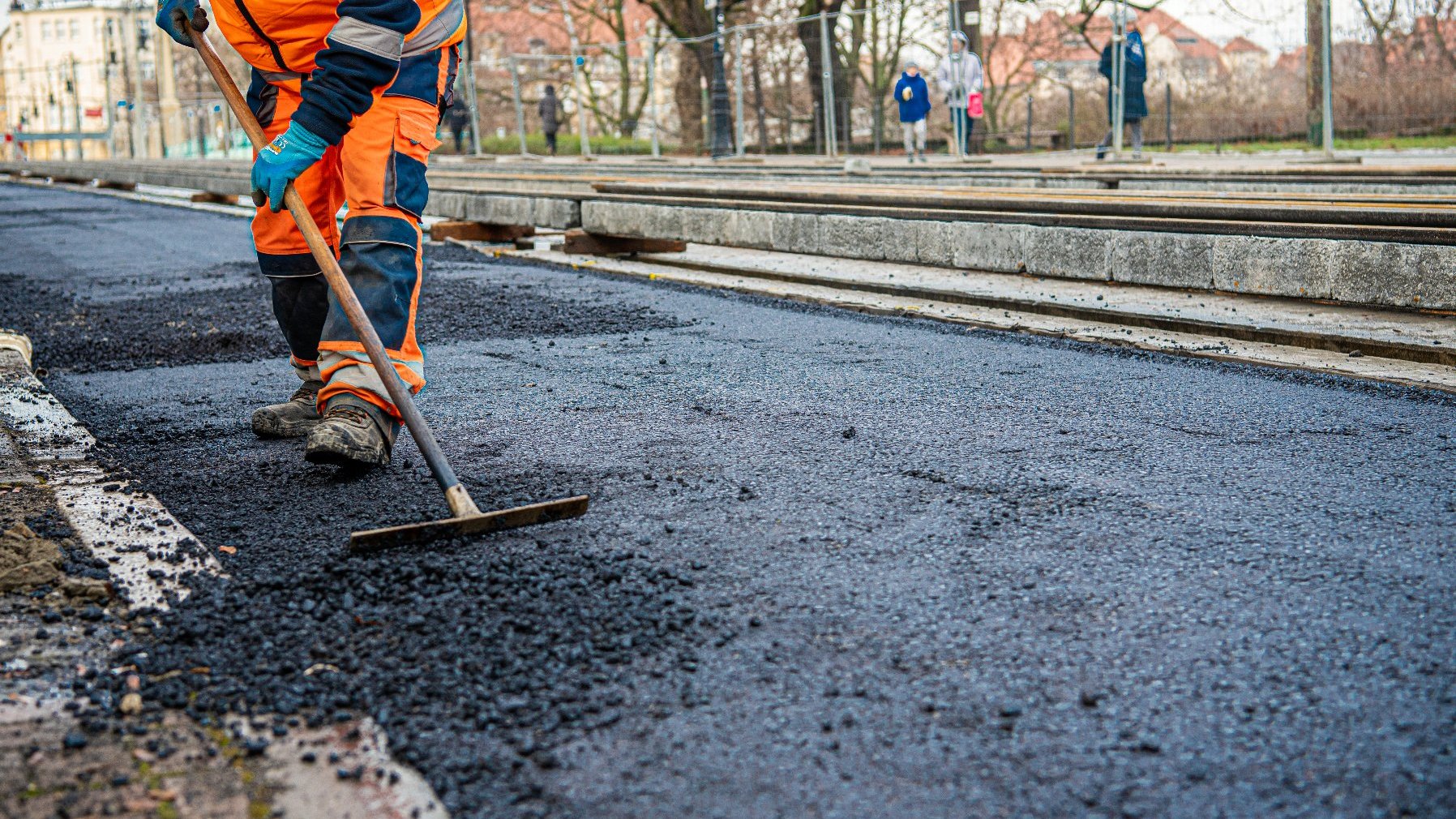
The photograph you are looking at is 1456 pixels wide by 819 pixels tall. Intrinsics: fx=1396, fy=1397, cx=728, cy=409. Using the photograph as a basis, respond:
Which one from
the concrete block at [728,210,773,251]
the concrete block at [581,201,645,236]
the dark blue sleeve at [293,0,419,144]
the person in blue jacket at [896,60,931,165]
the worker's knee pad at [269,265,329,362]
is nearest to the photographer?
the dark blue sleeve at [293,0,419,144]

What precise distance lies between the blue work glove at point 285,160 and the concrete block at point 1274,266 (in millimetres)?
4279

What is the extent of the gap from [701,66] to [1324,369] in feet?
84.1

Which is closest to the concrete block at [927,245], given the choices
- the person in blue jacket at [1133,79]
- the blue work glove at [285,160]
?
the blue work glove at [285,160]

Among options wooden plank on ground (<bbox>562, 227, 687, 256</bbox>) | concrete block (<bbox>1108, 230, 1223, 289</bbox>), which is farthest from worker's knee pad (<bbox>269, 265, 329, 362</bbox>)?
wooden plank on ground (<bbox>562, 227, 687, 256</bbox>)

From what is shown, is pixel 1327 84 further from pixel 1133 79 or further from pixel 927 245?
pixel 927 245

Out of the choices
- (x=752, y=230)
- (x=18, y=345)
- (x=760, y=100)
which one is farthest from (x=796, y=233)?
(x=760, y=100)

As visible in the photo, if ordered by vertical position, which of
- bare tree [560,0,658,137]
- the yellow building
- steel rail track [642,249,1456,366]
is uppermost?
the yellow building

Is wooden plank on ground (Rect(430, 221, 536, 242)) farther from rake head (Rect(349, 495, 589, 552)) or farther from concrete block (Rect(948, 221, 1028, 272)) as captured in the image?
rake head (Rect(349, 495, 589, 552))

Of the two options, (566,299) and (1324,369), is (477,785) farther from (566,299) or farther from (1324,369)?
(566,299)

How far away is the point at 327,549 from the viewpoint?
9.93ft

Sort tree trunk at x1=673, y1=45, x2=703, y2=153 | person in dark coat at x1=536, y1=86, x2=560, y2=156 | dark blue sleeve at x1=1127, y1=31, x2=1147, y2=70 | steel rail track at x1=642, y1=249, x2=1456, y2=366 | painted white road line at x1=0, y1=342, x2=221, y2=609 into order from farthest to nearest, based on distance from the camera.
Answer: tree trunk at x1=673, y1=45, x2=703, y2=153 → person in dark coat at x1=536, y1=86, x2=560, y2=156 → dark blue sleeve at x1=1127, y1=31, x2=1147, y2=70 → steel rail track at x1=642, y1=249, x2=1456, y2=366 → painted white road line at x1=0, y1=342, x2=221, y2=609

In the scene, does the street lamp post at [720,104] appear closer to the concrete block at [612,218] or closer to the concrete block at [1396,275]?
the concrete block at [612,218]

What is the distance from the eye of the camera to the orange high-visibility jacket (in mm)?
3754

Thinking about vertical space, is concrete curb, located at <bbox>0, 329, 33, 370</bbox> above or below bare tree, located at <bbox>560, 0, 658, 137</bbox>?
below
